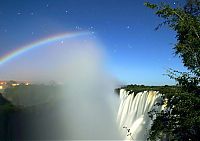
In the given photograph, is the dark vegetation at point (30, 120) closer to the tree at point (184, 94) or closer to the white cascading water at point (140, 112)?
the white cascading water at point (140, 112)

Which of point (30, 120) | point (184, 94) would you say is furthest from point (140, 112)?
point (30, 120)

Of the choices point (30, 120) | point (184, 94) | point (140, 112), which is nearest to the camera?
point (184, 94)

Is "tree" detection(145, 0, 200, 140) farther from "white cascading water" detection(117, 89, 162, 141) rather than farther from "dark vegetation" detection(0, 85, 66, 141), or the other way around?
"dark vegetation" detection(0, 85, 66, 141)

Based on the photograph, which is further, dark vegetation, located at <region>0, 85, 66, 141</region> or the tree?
dark vegetation, located at <region>0, 85, 66, 141</region>

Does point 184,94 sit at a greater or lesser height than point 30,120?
lesser

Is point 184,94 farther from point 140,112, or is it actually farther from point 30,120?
point 30,120

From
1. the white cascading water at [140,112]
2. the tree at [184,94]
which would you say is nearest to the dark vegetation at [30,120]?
the white cascading water at [140,112]

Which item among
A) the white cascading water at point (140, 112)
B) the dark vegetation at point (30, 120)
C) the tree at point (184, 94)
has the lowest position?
the tree at point (184, 94)

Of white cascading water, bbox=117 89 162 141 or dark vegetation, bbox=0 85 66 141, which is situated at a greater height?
dark vegetation, bbox=0 85 66 141

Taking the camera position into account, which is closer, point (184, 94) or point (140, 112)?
point (184, 94)

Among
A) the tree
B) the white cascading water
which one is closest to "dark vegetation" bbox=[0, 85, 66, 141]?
the white cascading water

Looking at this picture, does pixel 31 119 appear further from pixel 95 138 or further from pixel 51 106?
pixel 95 138
